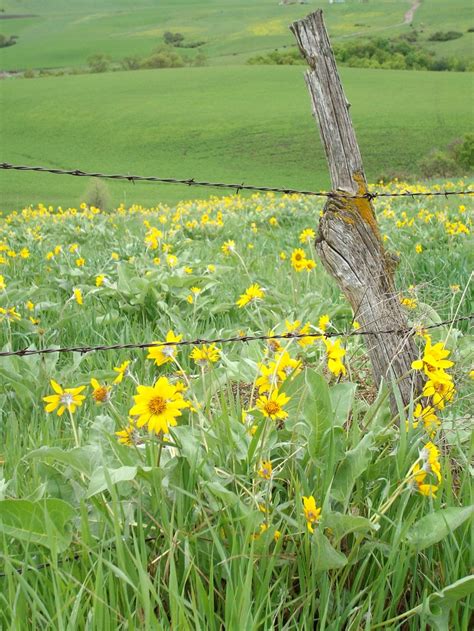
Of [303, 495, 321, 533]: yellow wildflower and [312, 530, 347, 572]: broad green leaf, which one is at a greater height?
[303, 495, 321, 533]: yellow wildflower

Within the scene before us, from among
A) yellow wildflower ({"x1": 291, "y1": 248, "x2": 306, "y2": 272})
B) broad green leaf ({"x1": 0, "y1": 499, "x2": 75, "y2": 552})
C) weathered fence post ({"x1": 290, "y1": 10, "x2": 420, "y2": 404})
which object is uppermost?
weathered fence post ({"x1": 290, "y1": 10, "x2": 420, "y2": 404})

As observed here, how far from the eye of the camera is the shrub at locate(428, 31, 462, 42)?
75312 mm

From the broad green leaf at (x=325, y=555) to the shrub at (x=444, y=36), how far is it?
8071cm

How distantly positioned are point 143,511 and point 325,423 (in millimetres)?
574

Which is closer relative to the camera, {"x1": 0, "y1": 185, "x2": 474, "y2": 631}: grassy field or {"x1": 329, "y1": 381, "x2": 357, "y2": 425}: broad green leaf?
{"x1": 0, "y1": 185, "x2": 474, "y2": 631}: grassy field

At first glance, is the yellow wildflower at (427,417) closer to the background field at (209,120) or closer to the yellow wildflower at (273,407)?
the yellow wildflower at (273,407)

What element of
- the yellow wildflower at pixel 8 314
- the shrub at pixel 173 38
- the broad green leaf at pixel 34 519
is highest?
the shrub at pixel 173 38

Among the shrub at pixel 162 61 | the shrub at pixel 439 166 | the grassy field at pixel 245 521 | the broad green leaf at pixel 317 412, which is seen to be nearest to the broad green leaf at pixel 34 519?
the grassy field at pixel 245 521

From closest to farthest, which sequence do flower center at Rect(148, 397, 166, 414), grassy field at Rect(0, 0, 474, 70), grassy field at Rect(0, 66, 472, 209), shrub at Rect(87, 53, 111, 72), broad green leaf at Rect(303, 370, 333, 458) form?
1. flower center at Rect(148, 397, 166, 414)
2. broad green leaf at Rect(303, 370, 333, 458)
3. grassy field at Rect(0, 66, 472, 209)
4. shrub at Rect(87, 53, 111, 72)
5. grassy field at Rect(0, 0, 474, 70)

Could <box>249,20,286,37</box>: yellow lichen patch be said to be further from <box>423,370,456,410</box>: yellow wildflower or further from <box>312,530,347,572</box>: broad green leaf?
<box>312,530,347,572</box>: broad green leaf

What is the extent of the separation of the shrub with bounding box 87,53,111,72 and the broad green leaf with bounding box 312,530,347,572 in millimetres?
77642

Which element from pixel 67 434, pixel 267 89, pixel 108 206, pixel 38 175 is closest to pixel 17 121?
pixel 38 175

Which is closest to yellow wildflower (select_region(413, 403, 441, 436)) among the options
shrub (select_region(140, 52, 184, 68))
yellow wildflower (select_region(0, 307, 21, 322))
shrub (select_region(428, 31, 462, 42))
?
yellow wildflower (select_region(0, 307, 21, 322))

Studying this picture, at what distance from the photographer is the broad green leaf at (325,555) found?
1.86 metres
